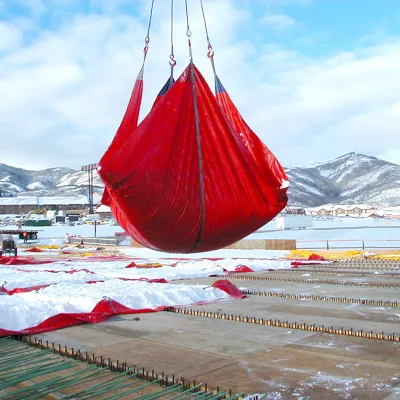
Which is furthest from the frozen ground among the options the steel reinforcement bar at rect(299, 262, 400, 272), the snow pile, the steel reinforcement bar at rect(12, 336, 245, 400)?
the steel reinforcement bar at rect(12, 336, 245, 400)

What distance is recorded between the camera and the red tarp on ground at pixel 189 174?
15.4 feet

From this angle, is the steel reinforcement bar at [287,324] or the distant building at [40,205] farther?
the distant building at [40,205]

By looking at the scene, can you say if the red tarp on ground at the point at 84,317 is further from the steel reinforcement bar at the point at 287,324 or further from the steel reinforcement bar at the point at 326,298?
the steel reinforcement bar at the point at 326,298

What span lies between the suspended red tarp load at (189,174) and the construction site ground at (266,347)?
108 centimetres

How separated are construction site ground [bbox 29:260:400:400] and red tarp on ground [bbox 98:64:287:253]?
108 cm

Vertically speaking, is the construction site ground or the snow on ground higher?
the snow on ground

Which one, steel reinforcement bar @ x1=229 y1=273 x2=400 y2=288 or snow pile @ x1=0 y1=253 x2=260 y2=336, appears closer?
snow pile @ x1=0 y1=253 x2=260 y2=336

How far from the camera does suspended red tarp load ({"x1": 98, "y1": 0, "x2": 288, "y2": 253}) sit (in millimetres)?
4703

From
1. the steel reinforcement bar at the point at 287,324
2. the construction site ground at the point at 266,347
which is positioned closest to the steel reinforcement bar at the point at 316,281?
the construction site ground at the point at 266,347

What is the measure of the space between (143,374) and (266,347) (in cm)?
141

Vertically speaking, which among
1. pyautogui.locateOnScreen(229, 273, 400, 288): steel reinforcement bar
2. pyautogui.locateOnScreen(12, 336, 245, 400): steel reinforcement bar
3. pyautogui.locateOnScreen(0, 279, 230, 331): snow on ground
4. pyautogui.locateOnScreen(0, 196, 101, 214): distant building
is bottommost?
pyautogui.locateOnScreen(229, 273, 400, 288): steel reinforcement bar

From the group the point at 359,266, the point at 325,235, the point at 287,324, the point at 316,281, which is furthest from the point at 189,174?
the point at 325,235

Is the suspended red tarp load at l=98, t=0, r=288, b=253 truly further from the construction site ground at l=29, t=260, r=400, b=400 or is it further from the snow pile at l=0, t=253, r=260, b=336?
the snow pile at l=0, t=253, r=260, b=336

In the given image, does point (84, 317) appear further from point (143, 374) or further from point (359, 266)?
point (359, 266)
